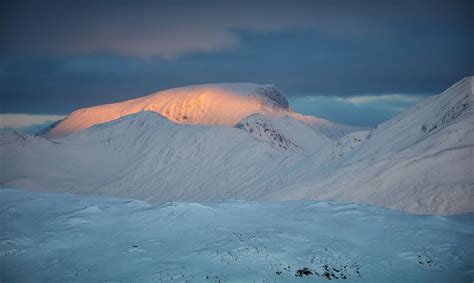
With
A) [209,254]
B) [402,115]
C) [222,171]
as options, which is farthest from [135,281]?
[222,171]

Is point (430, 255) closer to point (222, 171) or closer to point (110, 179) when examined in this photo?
point (222, 171)

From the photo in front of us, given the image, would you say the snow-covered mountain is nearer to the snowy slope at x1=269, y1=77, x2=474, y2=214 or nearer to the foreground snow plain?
the snowy slope at x1=269, y1=77, x2=474, y2=214

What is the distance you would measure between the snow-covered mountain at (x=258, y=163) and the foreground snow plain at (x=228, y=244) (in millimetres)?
37344

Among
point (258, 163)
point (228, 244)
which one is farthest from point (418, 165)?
point (258, 163)

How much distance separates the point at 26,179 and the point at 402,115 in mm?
95122

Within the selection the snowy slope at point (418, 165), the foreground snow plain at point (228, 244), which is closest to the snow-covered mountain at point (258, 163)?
the snowy slope at point (418, 165)

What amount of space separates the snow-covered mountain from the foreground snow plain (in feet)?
123

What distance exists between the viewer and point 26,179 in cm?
12012

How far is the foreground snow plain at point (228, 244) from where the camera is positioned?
1872 cm

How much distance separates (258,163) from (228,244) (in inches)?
4105

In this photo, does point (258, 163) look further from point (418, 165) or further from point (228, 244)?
point (228, 244)

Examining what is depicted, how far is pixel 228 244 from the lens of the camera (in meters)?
21.5

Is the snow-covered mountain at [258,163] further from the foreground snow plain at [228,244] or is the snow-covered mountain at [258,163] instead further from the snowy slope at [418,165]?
the foreground snow plain at [228,244]

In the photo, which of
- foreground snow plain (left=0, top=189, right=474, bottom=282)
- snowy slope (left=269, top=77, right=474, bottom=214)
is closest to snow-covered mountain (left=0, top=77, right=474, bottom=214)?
snowy slope (left=269, top=77, right=474, bottom=214)
